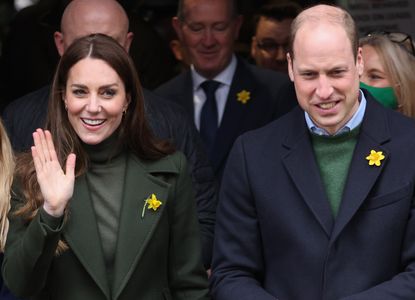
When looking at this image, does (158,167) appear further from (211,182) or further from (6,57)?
(6,57)

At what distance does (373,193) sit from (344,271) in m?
0.32

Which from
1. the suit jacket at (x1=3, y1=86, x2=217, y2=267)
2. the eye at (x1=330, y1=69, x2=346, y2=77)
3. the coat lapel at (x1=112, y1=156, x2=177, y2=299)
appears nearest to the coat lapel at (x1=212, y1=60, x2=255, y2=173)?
the suit jacket at (x1=3, y1=86, x2=217, y2=267)

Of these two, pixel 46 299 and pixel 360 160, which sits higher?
pixel 360 160

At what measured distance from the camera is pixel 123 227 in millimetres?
5016

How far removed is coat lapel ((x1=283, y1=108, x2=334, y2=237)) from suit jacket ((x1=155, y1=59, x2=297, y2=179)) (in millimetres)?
1873

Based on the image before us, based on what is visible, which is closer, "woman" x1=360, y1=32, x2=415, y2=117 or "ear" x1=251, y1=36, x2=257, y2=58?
"woman" x1=360, y1=32, x2=415, y2=117

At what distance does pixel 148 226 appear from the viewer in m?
5.04

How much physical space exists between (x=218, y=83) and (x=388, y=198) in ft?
8.34

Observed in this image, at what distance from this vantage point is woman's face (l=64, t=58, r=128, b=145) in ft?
16.6

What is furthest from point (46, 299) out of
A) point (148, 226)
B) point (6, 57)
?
point (6, 57)

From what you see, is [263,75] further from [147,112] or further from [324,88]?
[324,88]

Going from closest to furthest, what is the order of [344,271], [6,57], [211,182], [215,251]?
[344,271] < [215,251] < [211,182] < [6,57]

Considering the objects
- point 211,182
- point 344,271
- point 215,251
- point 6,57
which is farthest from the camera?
point 6,57

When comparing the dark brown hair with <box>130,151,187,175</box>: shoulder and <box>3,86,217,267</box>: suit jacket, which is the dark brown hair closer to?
<box>130,151,187,175</box>: shoulder
